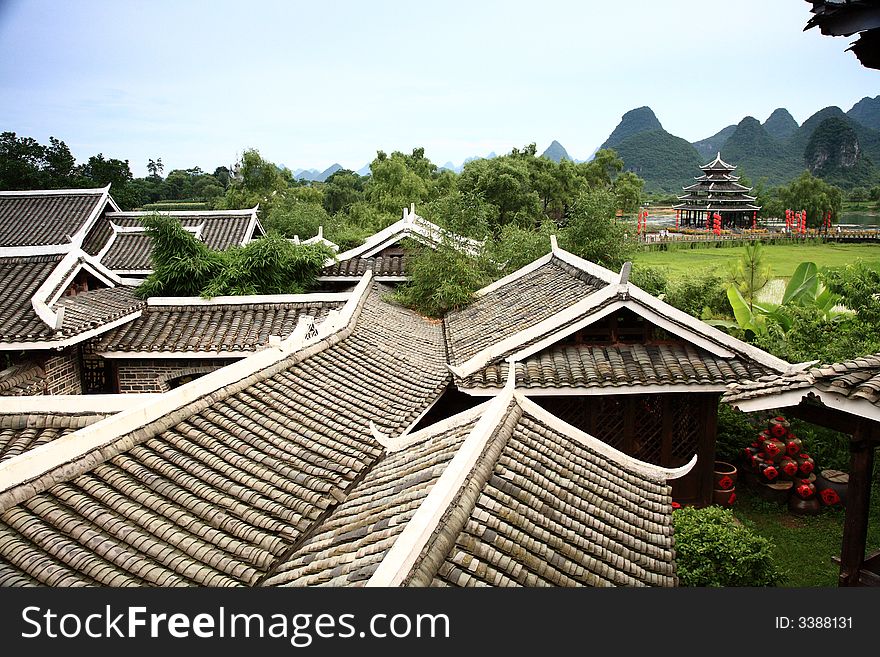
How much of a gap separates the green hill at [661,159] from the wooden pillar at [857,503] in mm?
101566

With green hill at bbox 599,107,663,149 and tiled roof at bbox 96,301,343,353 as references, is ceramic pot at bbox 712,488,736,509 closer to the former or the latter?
tiled roof at bbox 96,301,343,353

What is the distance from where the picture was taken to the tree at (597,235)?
1673 cm

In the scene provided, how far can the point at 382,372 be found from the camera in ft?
28.8

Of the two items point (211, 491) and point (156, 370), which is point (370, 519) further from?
point (156, 370)

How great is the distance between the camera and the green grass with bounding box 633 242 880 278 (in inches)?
1368

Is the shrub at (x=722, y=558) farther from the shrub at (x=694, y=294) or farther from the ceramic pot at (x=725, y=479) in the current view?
the shrub at (x=694, y=294)

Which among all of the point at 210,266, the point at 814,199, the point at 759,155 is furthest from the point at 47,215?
the point at 759,155

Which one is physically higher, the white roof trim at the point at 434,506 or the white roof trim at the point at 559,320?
the white roof trim at the point at 559,320

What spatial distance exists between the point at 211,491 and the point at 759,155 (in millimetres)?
109285

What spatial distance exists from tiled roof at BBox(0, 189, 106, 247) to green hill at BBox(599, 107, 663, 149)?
12614 centimetres

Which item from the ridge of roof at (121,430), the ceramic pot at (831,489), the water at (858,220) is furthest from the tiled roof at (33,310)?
the water at (858,220)

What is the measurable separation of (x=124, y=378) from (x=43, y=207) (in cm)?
1703

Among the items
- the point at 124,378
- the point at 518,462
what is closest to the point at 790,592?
the point at 518,462

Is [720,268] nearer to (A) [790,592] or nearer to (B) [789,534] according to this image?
(B) [789,534]
